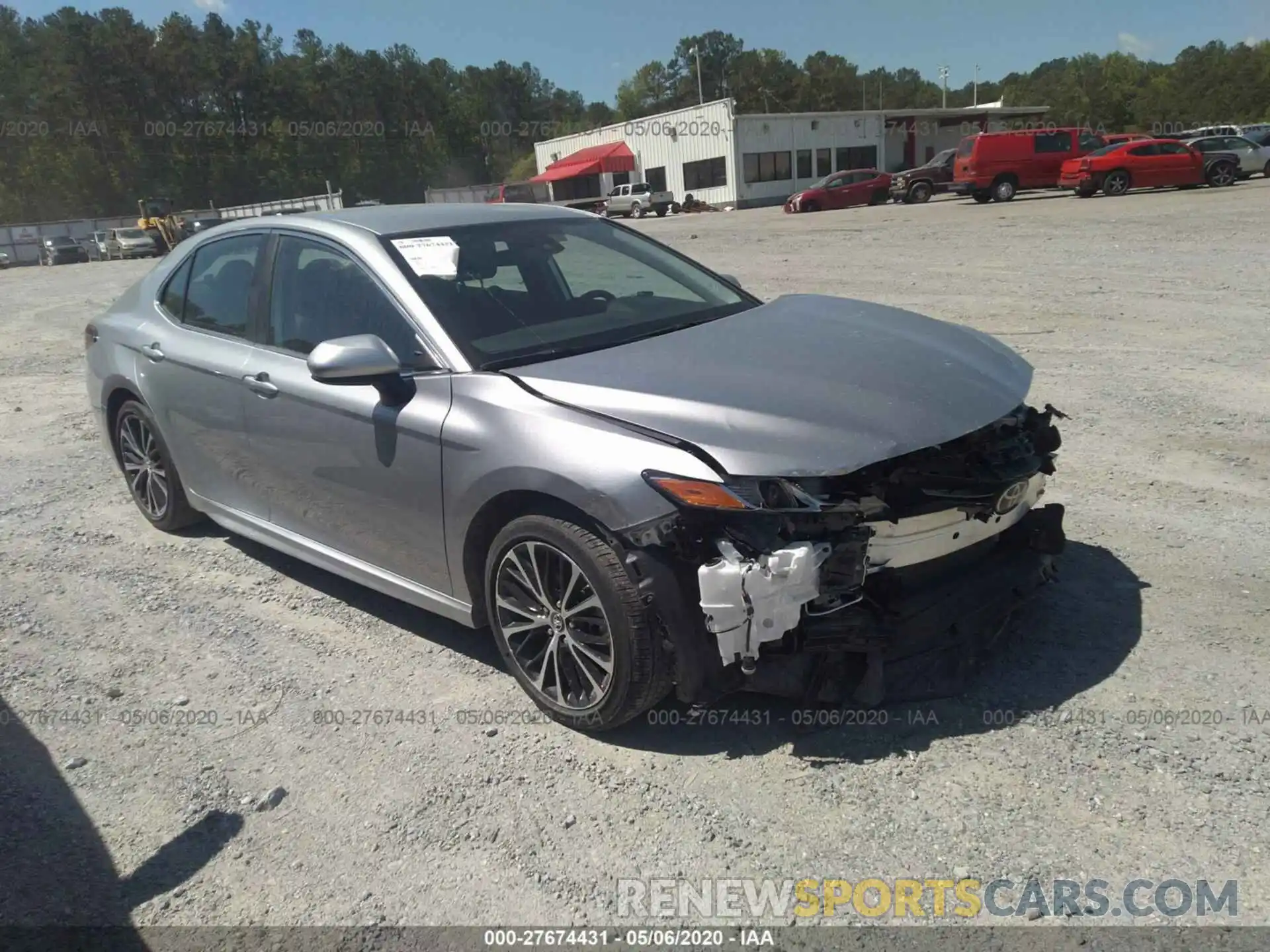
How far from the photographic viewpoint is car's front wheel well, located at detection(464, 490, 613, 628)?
300 centimetres

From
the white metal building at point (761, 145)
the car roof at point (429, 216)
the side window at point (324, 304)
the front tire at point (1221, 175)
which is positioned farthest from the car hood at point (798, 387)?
the white metal building at point (761, 145)

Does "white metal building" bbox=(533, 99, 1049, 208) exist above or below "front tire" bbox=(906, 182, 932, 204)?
above

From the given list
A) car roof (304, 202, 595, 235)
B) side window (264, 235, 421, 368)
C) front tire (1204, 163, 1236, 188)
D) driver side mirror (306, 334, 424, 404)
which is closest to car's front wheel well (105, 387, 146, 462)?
side window (264, 235, 421, 368)

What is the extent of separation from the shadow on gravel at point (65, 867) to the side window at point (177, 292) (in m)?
2.49

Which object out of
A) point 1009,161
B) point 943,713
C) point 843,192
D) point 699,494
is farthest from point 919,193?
point 699,494

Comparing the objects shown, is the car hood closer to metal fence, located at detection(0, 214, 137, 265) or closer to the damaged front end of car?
the damaged front end of car

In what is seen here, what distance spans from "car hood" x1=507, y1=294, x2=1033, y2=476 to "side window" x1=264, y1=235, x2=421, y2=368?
0.62 meters

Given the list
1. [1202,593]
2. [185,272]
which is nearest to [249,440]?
[185,272]

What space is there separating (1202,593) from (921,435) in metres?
1.72

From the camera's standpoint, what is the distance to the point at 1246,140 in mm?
27453

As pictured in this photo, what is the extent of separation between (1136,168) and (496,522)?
1073 inches

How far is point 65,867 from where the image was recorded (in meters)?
2.83

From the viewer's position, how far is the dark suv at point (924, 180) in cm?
3238

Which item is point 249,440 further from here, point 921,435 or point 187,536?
point 921,435
